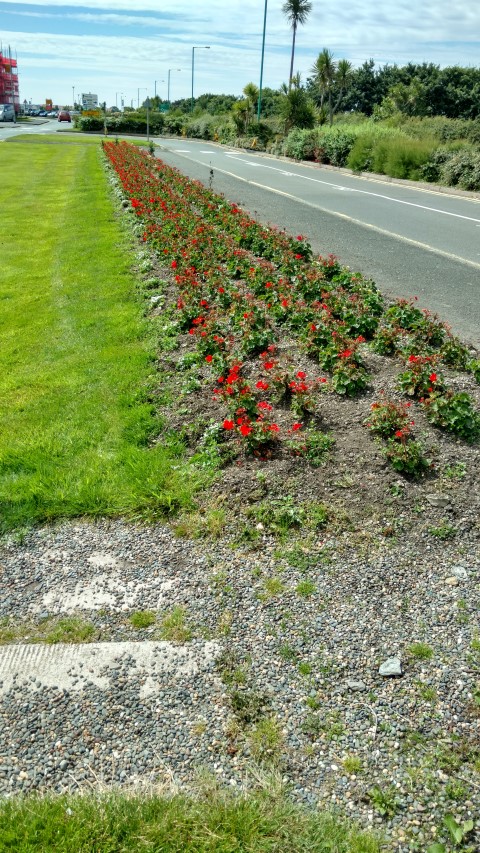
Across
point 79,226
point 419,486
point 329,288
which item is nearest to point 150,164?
point 79,226

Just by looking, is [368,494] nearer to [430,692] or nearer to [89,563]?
[430,692]

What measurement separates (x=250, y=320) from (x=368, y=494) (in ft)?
8.85

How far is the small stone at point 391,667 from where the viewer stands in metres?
2.96

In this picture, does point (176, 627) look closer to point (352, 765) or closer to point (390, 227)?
point (352, 765)

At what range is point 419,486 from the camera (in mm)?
4172

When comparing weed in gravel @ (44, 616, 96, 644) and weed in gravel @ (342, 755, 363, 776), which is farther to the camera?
weed in gravel @ (44, 616, 96, 644)

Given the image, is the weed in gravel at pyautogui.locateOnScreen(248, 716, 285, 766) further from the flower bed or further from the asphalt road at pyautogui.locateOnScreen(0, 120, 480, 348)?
the asphalt road at pyautogui.locateOnScreen(0, 120, 480, 348)

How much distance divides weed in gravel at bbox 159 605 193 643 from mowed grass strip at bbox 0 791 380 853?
82 centimetres

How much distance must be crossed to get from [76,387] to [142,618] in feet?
10.7

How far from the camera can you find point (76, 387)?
241 inches

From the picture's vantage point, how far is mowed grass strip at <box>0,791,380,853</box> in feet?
7.48

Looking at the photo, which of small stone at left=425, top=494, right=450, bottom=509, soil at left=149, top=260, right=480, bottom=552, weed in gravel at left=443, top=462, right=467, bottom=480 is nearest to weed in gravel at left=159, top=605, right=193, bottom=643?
soil at left=149, top=260, right=480, bottom=552

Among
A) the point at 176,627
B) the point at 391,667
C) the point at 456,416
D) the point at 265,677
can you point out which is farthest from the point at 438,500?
the point at 176,627

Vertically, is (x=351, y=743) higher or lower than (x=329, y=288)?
lower
